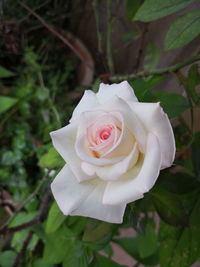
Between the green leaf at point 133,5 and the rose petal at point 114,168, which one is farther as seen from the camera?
the green leaf at point 133,5

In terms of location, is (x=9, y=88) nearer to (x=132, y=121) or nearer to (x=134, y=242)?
(x=134, y=242)

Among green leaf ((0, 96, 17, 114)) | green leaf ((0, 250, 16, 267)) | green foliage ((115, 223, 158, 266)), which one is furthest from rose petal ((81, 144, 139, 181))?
green leaf ((0, 96, 17, 114))

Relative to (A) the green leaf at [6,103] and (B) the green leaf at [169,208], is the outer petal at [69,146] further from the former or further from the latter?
(A) the green leaf at [6,103]

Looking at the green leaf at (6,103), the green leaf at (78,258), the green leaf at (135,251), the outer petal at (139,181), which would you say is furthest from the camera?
the green leaf at (6,103)

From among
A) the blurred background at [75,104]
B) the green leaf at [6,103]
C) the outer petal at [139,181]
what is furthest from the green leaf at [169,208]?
the green leaf at [6,103]

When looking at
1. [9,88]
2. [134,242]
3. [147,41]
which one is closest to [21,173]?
[9,88]

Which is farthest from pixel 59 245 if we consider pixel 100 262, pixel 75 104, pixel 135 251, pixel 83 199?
pixel 75 104
